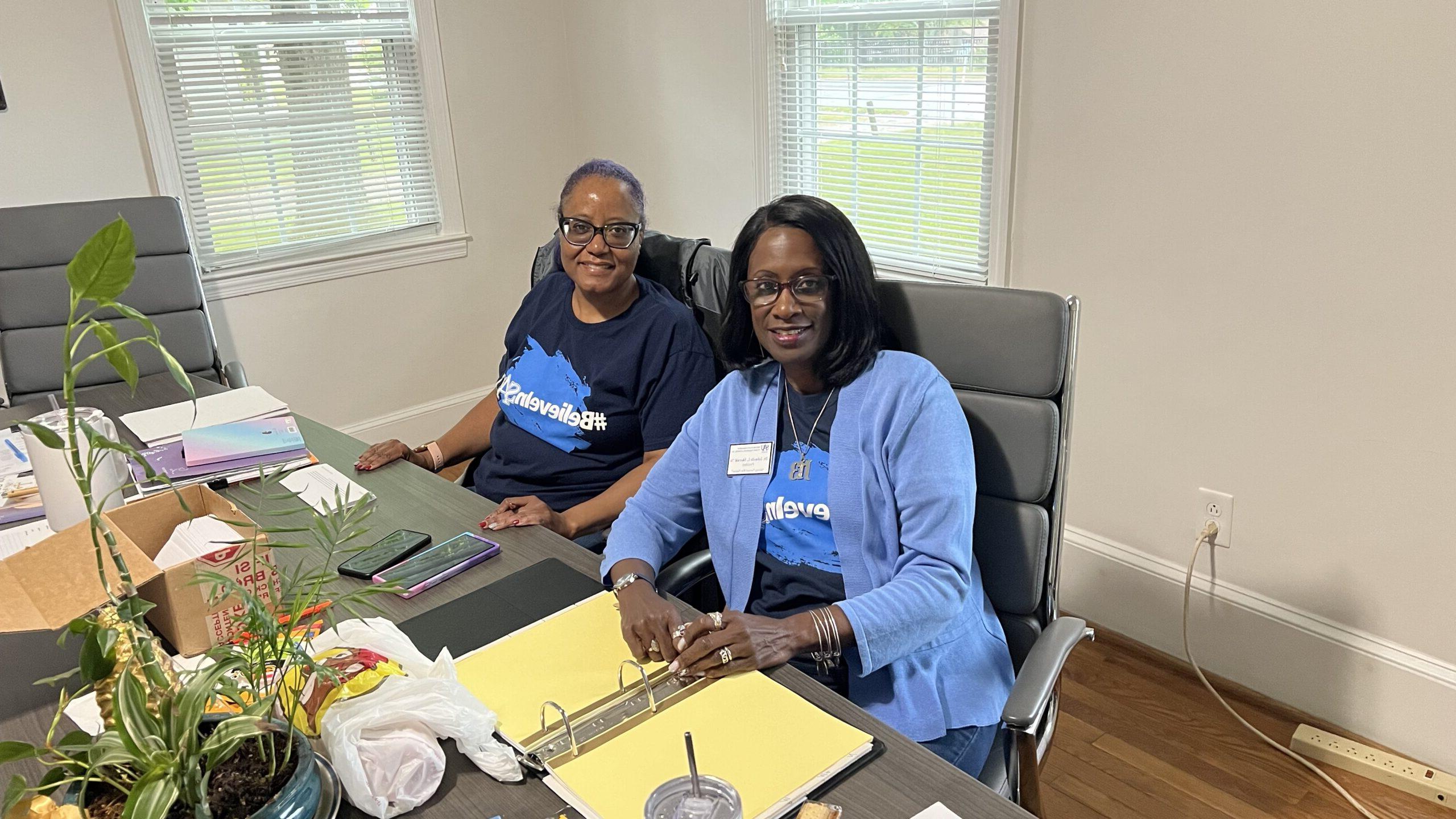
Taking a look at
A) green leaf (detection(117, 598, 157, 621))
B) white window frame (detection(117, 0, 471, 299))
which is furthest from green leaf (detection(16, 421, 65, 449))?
white window frame (detection(117, 0, 471, 299))

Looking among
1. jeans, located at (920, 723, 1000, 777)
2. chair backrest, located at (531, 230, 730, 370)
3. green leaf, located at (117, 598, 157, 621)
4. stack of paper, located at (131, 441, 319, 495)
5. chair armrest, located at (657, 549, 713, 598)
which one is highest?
chair backrest, located at (531, 230, 730, 370)

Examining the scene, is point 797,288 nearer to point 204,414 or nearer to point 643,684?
point 643,684

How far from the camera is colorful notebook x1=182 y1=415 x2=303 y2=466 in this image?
1812 millimetres

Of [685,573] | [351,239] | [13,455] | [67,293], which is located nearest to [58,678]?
[685,573]

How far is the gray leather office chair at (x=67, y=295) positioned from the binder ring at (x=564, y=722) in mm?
1793

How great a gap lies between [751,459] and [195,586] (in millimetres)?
795

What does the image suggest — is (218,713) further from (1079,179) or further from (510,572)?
(1079,179)

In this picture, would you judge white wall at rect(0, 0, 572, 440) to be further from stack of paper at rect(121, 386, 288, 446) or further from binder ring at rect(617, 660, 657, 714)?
binder ring at rect(617, 660, 657, 714)

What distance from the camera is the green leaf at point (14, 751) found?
761 millimetres

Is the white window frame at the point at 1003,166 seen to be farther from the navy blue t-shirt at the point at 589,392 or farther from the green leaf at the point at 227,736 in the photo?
the green leaf at the point at 227,736

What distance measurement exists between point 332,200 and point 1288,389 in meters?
3.22

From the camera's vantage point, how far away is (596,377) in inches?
76.8

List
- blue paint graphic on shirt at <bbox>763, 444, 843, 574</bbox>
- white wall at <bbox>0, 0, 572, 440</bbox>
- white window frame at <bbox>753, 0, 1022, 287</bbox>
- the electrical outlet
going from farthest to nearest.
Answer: white wall at <bbox>0, 0, 572, 440</bbox>, white window frame at <bbox>753, 0, 1022, 287</bbox>, the electrical outlet, blue paint graphic on shirt at <bbox>763, 444, 843, 574</bbox>

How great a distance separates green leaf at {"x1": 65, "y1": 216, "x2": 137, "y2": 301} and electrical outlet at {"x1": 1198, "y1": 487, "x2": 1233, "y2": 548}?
2.30 m
